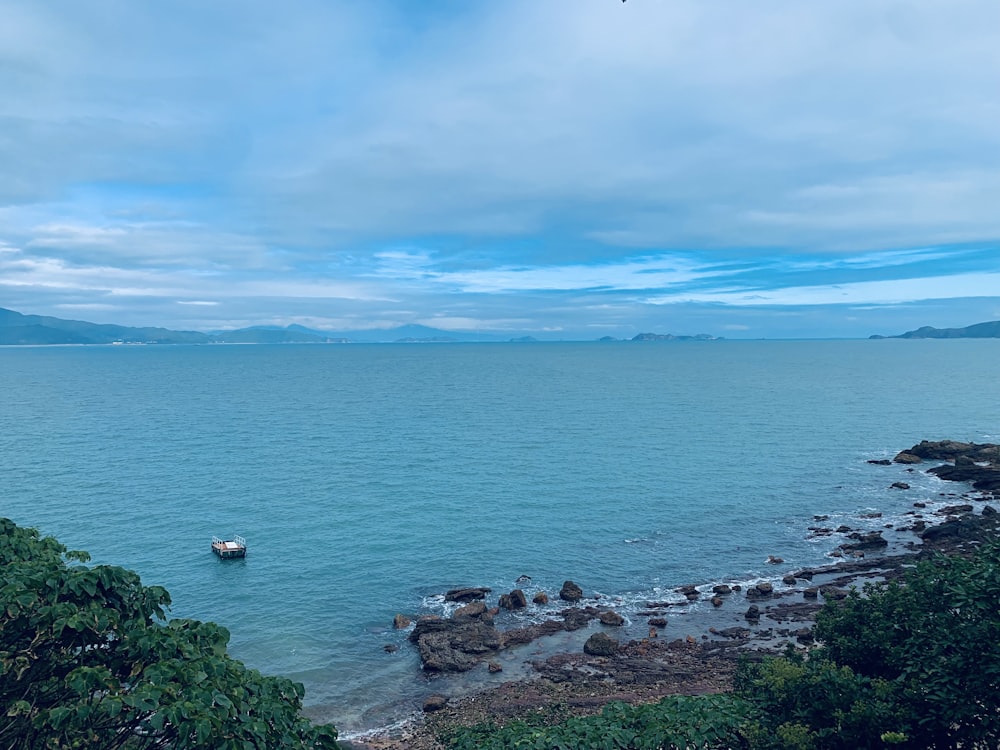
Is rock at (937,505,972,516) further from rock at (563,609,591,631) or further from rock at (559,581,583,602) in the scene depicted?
rock at (563,609,591,631)

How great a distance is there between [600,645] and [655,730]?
20.0 meters

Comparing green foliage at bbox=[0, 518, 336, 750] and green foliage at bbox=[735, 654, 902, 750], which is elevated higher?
green foliage at bbox=[0, 518, 336, 750]

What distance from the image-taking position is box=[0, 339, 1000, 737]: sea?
3819 cm

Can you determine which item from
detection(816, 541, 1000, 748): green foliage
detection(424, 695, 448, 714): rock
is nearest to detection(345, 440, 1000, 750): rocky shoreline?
detection(424, 695, 448, 714): rock

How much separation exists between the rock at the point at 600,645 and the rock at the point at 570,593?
5879mm

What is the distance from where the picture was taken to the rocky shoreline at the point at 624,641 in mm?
28906

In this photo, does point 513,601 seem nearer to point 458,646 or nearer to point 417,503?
point 458,646

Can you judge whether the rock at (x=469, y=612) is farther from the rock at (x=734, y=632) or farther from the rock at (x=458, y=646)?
the rock at (x=734, y=632)

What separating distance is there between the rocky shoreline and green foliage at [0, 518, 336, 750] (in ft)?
52.7

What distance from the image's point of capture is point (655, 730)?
50.6ft

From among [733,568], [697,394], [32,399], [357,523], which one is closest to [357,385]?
[32,399]

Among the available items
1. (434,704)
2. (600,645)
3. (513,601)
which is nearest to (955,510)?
(600,645)

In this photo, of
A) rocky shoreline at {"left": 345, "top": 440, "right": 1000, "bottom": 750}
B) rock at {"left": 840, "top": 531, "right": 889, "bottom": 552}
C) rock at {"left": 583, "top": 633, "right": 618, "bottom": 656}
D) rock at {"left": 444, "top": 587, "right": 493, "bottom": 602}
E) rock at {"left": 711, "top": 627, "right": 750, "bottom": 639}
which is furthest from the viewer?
rock at {"left": 840, "top": 531, "right": 889, "bottom": 552}

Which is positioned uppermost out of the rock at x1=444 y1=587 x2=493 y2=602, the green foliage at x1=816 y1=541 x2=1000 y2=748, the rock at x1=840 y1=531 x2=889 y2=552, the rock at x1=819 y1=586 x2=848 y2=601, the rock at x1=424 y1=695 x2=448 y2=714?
the green foliage at x1=816 y1=541 x2=1000 y2=748
